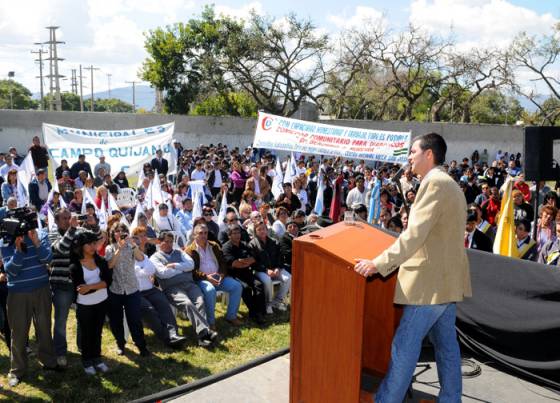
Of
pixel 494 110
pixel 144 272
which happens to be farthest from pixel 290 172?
pixel 494 110

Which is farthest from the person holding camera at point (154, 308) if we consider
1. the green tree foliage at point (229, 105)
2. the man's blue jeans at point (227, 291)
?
the green tree foliage at point (229, 105)

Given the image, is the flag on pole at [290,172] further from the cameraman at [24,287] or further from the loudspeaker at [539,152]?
the cameraman at [24,287]

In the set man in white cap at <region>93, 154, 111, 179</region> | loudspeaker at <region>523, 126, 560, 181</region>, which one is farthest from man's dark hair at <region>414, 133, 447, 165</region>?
man in white cap at <region>93, 154, 111, 179</region>

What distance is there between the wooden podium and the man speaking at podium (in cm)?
20

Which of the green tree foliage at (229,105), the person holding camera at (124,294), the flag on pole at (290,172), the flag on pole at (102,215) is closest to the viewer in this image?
the person holding camera at (124,294)

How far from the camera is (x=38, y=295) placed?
569cm

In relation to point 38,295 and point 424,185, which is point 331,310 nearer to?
point 424,185

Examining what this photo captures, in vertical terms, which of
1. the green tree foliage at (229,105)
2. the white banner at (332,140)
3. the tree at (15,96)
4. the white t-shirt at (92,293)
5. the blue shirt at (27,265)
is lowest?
the white t-shirt at (92,293)

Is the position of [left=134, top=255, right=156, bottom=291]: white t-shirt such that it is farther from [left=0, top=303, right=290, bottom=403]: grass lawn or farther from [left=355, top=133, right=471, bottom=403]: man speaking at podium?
[left=355, top=133, right=471, bottom=403]: man speaking at podium

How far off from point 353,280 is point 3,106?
318 ft

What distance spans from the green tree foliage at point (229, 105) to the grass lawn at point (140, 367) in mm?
32735

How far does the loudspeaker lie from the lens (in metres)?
5.90

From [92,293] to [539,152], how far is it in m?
4.97

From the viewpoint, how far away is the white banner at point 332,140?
1312 cm
